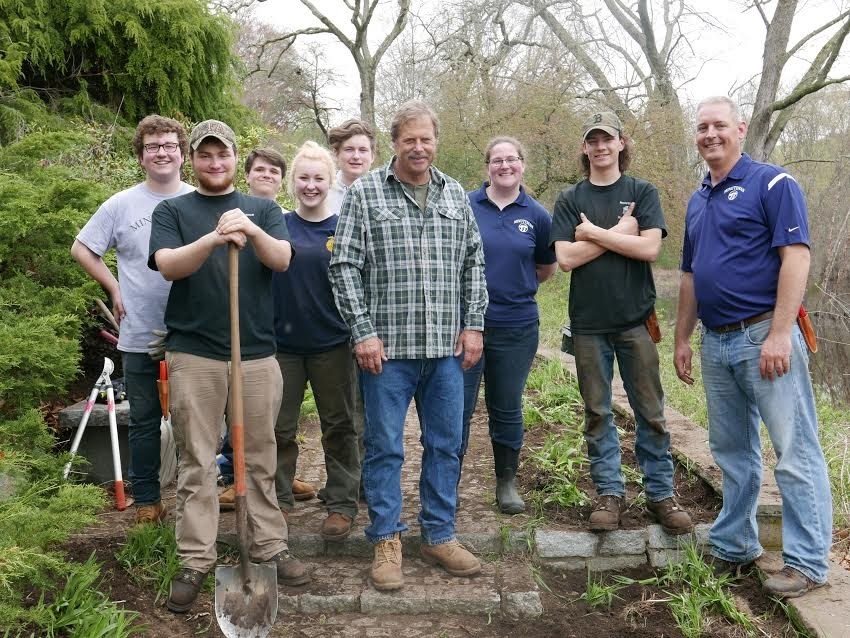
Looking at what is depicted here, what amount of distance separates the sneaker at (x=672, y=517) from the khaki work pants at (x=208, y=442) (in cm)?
201

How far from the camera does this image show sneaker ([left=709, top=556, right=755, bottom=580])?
365 cm

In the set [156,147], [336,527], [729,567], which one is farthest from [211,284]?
[729,567]

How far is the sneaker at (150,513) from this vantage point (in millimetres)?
3898

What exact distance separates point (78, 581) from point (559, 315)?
12.0 metres

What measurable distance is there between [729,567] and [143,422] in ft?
10.1

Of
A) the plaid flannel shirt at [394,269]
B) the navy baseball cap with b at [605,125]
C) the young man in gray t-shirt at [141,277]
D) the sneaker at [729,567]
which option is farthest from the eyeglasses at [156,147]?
the sneaker at [729,567]

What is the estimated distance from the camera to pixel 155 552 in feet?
11.9

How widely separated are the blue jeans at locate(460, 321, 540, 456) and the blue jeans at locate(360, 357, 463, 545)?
15.5 inches

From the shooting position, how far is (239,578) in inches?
126

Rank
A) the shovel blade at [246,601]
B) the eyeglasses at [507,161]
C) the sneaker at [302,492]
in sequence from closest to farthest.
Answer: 1. the shovel blade at [246,601]
2. the eyeglasses at [507,161]
3. the sneaker at [302,492]

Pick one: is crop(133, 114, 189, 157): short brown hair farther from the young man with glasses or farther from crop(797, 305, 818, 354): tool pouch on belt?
crop(797, 305, 818, 354): tool pouch on belt

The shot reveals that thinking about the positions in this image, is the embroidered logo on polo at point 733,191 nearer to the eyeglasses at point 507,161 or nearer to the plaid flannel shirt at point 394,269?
the eyeglasses at point 507,161

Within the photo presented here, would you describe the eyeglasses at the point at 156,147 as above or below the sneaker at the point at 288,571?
above

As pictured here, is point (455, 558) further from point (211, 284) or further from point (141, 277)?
point (141, 277)
